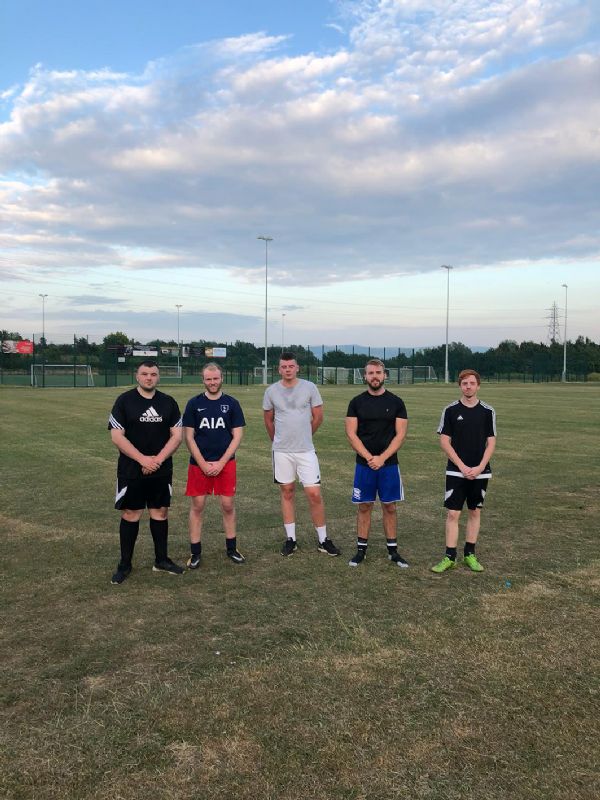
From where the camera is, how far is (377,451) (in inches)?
235

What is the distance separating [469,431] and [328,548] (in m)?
1.87

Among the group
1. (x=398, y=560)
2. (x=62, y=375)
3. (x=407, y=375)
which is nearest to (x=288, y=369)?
(x=398, y=560)

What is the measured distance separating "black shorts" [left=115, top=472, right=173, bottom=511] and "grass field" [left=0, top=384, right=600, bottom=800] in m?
0.66

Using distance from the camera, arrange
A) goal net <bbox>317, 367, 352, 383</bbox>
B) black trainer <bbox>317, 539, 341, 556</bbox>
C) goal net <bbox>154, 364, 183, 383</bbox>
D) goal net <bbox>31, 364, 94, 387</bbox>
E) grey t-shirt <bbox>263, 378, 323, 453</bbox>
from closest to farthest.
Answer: black trainer <bbox>317, 539, 341, 556</bbox>
grey t-shirt <bbox>263, 378, 323, 453</bbox>
goal net <bbox>31, 364, 94, 387</bbox>
goal net <bbox>154, 364, 183, 383</bbox>
goal net <bbox>317, 367, 352, 383</bbox>

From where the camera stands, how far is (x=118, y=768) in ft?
9.32

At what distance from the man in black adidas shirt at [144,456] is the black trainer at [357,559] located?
1.63 metres

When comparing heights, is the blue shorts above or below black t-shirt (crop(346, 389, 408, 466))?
below

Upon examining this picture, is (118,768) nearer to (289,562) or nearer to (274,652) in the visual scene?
(274,652)

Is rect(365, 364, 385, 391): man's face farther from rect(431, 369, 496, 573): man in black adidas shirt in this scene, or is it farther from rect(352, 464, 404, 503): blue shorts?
rect(352, 464, 404, 503): blue shorts

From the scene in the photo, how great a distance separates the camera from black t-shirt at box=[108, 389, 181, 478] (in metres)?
5.49

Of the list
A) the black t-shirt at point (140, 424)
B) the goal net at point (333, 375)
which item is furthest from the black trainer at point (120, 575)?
the goal net at point (333, 375)

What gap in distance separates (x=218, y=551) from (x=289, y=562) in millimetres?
853

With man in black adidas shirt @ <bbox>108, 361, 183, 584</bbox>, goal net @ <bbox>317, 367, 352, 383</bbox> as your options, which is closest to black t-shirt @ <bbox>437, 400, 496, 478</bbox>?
man in black adidas shirt @ <bbox>108, 361, 183, 584</bbox>

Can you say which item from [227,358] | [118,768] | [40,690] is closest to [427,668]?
[118,768]
